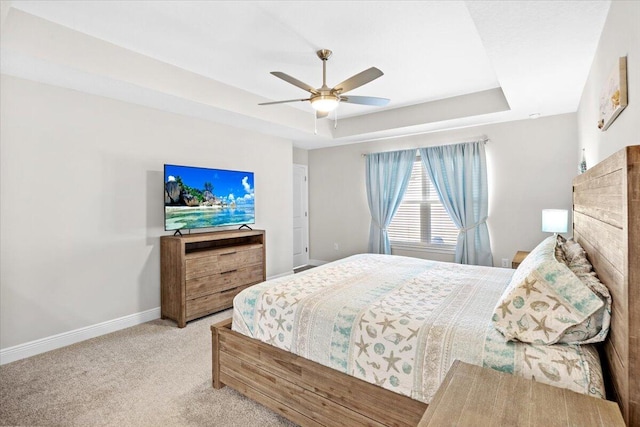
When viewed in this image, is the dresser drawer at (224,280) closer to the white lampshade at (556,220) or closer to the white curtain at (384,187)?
the white curtain at (384,187)

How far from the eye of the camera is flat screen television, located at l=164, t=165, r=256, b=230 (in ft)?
11.5

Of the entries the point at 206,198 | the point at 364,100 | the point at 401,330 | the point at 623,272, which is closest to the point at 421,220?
the point at 364,100

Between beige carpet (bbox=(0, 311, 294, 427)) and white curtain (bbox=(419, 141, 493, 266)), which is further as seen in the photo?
white curtain (bbox=(419, 141, 493, 266))

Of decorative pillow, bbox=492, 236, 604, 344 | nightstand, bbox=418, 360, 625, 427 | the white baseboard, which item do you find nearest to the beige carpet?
the white baseboard

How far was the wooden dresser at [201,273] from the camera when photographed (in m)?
3.32

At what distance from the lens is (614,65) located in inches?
68.6

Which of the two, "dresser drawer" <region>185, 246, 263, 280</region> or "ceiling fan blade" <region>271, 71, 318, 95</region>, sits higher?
"ceiling fan blade" <region>271, 71, 318, 95</region>

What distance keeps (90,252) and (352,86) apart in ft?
9.48

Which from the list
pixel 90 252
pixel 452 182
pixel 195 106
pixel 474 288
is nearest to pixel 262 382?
pixel 474 288

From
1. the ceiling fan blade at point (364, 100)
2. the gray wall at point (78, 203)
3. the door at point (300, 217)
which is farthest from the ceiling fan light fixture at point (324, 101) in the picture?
the door at point (300, 217)

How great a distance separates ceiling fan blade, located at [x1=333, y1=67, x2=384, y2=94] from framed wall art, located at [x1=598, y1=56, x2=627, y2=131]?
1327mm

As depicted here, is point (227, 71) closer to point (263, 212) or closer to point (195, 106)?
point (195, 106)

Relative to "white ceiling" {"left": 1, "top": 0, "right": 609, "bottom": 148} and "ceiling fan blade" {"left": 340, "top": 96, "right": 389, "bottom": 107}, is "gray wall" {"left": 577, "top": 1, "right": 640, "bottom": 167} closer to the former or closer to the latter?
"white ceiling" {"left": 1, "top": 0, "right": 609, "bottom": 148}

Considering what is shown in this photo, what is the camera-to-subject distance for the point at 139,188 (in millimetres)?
3412
